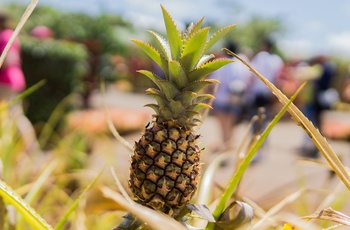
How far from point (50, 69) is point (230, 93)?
11.9 ft

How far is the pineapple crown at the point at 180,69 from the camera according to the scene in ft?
2.96

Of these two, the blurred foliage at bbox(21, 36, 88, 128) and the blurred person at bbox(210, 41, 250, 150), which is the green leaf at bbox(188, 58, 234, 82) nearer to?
the blurred person at bbox(210, 41, 250, 150)

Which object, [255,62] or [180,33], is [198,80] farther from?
[255,62]

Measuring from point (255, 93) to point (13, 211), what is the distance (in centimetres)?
672

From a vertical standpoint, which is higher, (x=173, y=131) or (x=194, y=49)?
(x=194, y=49)

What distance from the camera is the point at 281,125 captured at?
1684 cm

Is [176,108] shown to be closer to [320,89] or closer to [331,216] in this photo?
[331,216]

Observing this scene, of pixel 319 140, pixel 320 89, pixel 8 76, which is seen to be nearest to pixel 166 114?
pixel 319 140

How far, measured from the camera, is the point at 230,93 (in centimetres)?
741

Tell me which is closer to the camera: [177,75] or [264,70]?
[177,75]

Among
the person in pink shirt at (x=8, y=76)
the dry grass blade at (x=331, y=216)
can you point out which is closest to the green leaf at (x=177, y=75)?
the dry grass blade at (x=331, y=216)

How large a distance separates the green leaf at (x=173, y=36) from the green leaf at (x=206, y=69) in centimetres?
4

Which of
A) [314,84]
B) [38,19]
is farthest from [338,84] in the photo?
[314,84]

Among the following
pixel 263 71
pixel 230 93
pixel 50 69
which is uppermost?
pixel 50 69
